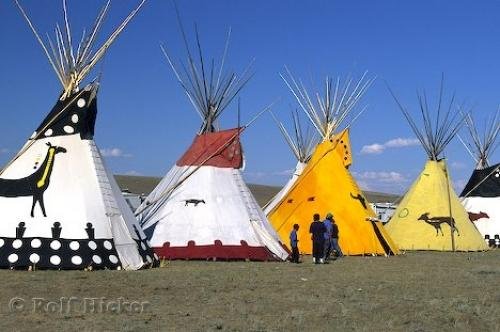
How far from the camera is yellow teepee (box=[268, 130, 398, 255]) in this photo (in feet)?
52.4

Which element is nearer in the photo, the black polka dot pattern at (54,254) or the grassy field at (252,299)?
the grassy field at (252,299)

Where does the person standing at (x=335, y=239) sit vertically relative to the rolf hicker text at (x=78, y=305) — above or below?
above

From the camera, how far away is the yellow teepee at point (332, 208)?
15969 mm

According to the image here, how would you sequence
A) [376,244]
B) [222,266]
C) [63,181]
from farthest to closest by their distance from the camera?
[376,244] < [222,266] < [63,181]

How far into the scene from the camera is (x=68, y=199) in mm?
10781

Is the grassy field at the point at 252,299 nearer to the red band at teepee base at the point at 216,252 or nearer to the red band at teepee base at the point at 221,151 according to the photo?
the red band at teepee base at the point at 216,252

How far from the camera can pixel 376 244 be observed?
1598 cm

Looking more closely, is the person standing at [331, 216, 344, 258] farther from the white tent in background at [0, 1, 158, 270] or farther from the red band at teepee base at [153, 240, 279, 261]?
the white tent in background at [0, 1, 158, 270]

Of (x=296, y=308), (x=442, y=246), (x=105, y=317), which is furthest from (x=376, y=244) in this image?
(x=105, y=317)

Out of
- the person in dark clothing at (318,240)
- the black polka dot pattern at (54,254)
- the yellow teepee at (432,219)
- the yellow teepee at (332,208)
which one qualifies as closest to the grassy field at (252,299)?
the black polka dot pattern at (54,254)

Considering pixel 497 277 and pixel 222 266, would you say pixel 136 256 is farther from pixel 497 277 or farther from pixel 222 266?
pixel 497 277

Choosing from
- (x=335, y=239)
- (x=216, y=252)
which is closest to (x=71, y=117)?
(x=216, y=252)

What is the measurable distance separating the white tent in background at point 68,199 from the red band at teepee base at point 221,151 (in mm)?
3231

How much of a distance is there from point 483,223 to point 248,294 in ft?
51.9
